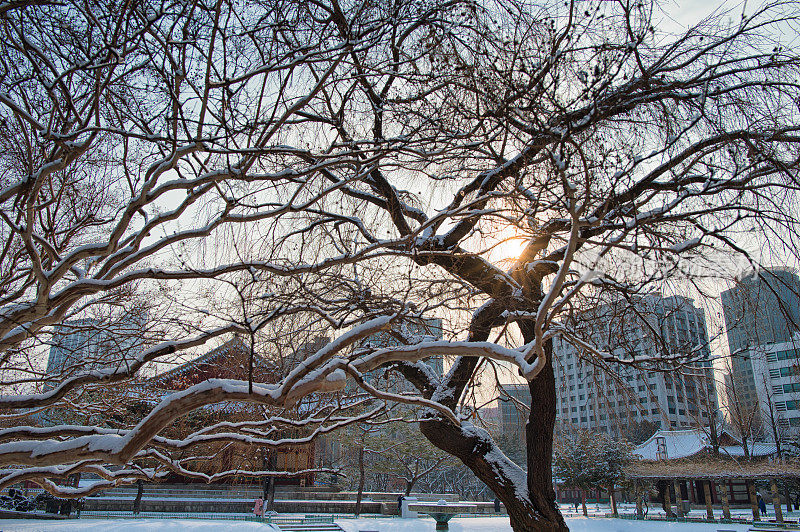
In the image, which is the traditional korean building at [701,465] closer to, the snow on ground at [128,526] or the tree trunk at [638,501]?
the tree trunk at [638,501]

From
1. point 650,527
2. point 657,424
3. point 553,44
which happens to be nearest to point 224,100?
Answer: point 553,44

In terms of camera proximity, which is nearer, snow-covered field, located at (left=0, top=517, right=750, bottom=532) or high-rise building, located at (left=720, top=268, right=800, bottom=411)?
high-rise building, located at (left=720, top=268, right=800, bottom=411)

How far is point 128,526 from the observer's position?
14906 mm

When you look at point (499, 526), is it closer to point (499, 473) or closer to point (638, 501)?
point (638, 501)

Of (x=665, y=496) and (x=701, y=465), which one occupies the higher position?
(x=701, y=465)

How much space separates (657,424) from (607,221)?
39.3m

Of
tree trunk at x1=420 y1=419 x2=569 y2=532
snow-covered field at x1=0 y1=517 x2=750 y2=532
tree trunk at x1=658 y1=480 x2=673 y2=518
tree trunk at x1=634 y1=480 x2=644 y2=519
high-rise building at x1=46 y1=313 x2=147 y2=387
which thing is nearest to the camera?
high-rise building at x1=46 y1=313 x2=147 y2=387

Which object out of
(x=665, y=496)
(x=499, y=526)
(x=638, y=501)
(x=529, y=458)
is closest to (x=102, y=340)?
(x=529, y=458)

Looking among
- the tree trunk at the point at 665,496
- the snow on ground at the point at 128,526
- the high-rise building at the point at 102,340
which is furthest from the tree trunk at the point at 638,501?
the high-rise building at the point at 102,340

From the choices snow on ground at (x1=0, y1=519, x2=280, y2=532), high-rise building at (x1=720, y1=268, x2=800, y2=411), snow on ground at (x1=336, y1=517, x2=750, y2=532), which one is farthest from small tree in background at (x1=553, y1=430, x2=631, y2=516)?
high-rise building at (x1=720, y1=268, x2=800, y2=411)

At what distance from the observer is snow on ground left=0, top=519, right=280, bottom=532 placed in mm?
14289

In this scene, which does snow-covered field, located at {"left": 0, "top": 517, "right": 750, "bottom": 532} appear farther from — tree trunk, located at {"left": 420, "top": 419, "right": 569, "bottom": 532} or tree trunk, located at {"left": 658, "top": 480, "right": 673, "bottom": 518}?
tree trunk, located at {"left": 420, "top": 419, "right": 569, "bottom": 532}

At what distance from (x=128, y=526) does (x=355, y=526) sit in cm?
752

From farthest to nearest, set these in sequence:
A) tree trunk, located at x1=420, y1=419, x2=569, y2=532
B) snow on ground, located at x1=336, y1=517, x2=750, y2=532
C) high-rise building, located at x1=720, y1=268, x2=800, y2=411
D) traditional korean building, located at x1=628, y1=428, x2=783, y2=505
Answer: traditional korean building, located at x1=628, y1=428, x2=783, y2=505 → snow on ground, located at x1=336, y1=517, x2=750, y2=532 → tree trunk, located at x1=420, y1=419, x2=569, y2=532 → high-rise building, located at x1=720, y1=268, x2=800, y2=411
